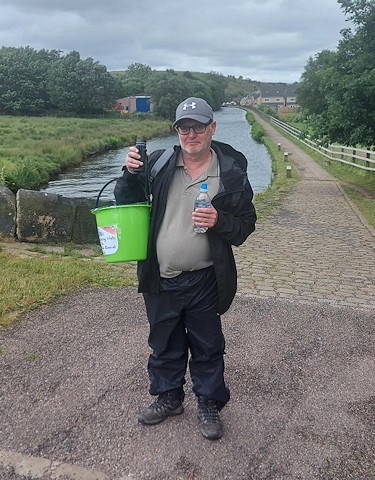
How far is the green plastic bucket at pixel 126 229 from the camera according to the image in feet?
9.91

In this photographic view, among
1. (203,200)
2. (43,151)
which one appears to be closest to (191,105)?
(203,200)

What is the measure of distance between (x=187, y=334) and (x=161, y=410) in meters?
0.50

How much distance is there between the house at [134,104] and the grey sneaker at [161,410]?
3405 inches

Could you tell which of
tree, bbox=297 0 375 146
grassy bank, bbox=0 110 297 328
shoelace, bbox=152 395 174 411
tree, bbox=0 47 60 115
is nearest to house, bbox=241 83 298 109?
tree, bbox=0 47 60 115

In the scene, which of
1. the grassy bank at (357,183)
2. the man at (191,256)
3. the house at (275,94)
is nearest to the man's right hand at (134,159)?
the man at (191,256)

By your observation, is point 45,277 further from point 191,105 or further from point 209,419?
point 191,105

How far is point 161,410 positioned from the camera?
3.15 meters

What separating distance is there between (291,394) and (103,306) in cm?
227

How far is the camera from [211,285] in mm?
3027

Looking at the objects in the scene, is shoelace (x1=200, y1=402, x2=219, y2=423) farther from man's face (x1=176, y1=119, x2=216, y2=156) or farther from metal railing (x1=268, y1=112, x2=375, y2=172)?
metal railing (x1=268, y1=112, x2=375, y2=172)

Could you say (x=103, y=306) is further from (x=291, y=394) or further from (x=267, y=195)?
(x=267, y=195)

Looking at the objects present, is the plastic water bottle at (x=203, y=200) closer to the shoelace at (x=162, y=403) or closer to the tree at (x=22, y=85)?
the shoelace at (x=162, y=403)

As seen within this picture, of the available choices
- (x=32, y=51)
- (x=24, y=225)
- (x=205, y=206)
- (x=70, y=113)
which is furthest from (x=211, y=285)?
(x=32, y=51)

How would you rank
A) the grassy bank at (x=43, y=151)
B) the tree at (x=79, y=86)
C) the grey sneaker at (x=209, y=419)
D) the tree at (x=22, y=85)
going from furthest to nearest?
1. the tree at (x=79, y=86)
2. the tree at (x=22, y=85)
3. the grassy bank at (x=43, y=151)
4. the grey sneaker at (x=209, y=419)
